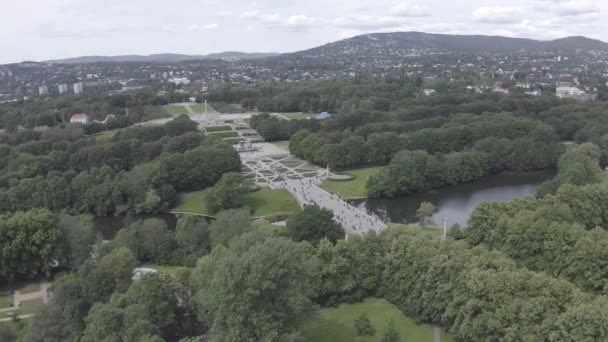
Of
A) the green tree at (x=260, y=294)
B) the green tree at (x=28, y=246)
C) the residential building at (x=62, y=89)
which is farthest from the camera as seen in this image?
the residential building at (x=62, y=89)

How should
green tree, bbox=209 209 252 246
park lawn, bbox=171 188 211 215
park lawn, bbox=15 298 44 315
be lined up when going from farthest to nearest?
1. park lawn, bbox=171 188 211 215
2. green tree, bbox=209 209 252 246
3. park lawn, bbox=15 298 44 315

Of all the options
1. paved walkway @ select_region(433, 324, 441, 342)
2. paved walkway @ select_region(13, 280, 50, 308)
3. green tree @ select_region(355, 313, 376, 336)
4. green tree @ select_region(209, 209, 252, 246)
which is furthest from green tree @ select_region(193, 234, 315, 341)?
paved walkway @ select_region(13, 280, 50, 308)

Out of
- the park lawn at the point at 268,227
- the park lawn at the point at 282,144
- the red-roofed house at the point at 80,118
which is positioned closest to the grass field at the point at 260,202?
the park lawn at the point at 268,227

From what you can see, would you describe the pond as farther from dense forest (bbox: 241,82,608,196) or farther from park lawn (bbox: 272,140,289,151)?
park lawn (bbox: 272,140,289,151)

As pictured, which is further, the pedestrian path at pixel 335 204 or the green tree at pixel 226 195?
the green tree at pixel 226 195

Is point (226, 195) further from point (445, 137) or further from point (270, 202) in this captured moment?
point (445, 137)

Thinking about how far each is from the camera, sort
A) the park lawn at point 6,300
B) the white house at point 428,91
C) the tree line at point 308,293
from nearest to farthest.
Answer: the tree line at point 308,293
the park lawn at point 6,300
the white house at point 428,91

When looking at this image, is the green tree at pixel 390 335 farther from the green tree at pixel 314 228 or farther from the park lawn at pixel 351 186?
the park lawn at pixel 351 186
